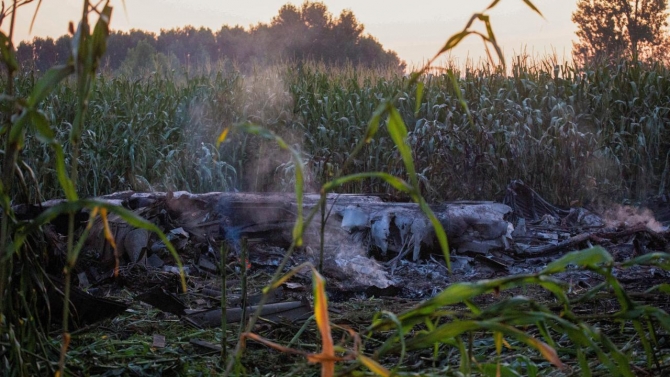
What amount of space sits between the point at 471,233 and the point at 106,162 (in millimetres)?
4826

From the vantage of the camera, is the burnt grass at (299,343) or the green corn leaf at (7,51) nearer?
the green corn leaf at (7,51)

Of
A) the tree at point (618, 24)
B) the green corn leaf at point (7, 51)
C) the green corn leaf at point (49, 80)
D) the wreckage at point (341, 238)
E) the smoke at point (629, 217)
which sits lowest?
the smoke at point (629, 217)

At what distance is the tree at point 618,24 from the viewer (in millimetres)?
31312

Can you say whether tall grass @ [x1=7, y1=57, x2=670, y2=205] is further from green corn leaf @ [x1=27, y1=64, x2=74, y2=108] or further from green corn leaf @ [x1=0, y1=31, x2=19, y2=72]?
green corn leaf @ [x1=27, y1=64, x2=74, y2=108]

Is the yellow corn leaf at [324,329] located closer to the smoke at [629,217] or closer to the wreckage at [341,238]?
the wreckage at [341,238]

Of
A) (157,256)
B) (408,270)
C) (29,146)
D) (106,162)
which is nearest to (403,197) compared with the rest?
(408,270)

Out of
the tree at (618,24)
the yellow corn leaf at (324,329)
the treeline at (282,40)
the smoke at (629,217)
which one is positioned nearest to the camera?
the yellow corn leaf at (324,329)

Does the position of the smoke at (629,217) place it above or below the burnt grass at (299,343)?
below

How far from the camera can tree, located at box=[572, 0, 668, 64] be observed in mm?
31312

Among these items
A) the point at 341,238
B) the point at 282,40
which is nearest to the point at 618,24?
the point at 282,40

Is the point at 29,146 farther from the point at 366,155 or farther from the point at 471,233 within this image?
the point at 471,233

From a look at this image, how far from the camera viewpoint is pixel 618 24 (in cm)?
3244

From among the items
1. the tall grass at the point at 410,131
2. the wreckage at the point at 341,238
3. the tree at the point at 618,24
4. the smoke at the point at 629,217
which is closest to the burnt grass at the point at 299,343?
the wreckage at the point at 341,238

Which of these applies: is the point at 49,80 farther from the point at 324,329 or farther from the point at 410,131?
the point at 410,131
